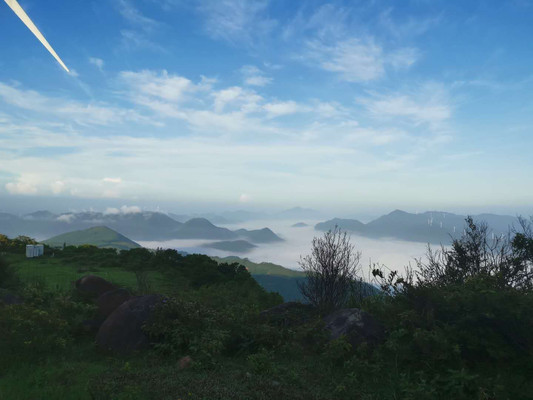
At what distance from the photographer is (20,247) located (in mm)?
Answer: 30891

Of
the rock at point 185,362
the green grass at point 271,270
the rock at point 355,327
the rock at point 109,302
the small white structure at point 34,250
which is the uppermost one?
the small white structure at point 34,250

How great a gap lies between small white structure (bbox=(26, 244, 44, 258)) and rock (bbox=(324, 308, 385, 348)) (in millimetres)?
25584

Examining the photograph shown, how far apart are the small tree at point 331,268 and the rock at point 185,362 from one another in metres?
9.42

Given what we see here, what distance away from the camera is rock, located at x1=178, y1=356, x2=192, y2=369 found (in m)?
8.66

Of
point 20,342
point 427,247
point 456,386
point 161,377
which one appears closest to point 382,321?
point 456,386

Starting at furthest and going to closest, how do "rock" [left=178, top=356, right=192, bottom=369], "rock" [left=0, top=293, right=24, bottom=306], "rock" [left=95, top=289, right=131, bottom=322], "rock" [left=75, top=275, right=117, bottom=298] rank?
"rock" [left=75, top=275, right=117, bottom=298], "rock" [left=0, top=293, right=24, bottom=306], "rock" [left=95, top=289, right=131, bottom=322], "rock" [left=178, top=356, right=192, bottom=369]

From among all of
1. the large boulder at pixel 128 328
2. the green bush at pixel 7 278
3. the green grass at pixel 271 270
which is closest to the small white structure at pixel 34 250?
the green bush at pixel 7 278

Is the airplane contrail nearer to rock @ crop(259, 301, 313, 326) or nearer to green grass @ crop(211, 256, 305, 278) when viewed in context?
rock @ crop(259, 301, 313, 326)

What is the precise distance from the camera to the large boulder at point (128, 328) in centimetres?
997

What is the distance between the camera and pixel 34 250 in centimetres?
2828

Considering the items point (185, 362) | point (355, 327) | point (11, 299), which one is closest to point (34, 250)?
point (11, 299)

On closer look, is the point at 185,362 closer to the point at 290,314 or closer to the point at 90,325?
the point at 90,325

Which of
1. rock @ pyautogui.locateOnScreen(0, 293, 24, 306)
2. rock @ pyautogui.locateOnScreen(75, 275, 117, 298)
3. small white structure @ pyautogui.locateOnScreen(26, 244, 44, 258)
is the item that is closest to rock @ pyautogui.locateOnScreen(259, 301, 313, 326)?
rock @ pyautogui.locateOnScreen(75, 275, 117, 298)

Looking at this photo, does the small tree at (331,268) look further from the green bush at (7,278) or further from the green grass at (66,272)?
the green bush at (7,278)
